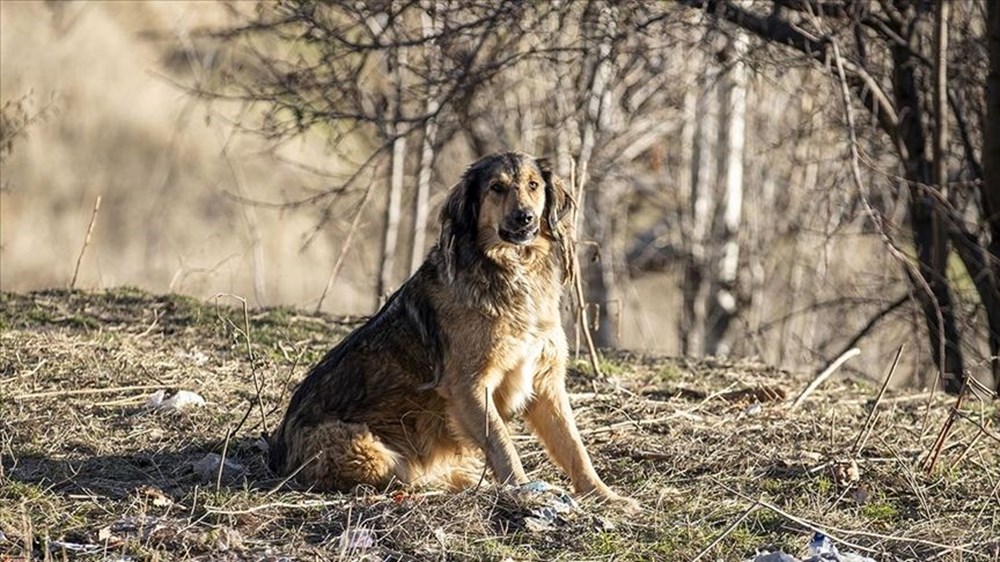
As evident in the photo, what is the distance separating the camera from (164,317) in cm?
957

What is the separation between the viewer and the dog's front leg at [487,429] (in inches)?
242

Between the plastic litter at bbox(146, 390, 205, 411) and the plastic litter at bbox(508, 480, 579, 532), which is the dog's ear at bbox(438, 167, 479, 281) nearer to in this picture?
the plastic litter at bbox(508, 480, 579, 532)

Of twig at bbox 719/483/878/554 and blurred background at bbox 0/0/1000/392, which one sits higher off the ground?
blurred background at bbox 0/0/1000/392

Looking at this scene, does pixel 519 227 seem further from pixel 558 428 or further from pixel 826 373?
pixel 826 373

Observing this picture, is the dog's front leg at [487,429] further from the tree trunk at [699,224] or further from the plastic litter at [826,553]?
the tree trunk at [699,224]

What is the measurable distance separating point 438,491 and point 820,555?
65.6 inches

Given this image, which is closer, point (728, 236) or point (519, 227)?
point (519, 227)

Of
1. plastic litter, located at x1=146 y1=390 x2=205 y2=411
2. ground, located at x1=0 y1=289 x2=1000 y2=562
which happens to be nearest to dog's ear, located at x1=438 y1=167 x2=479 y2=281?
ground, located at x1=0 y1=289 x2=1000 y2=562

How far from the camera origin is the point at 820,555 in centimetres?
546

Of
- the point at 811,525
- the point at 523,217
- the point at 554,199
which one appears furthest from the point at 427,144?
the point at 811,525

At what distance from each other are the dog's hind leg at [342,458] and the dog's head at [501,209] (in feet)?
2.91

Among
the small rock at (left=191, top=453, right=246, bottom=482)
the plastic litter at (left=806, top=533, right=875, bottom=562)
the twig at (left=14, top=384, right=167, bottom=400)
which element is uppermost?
the twig at (left=14, top=384, right=167, bottom=400)

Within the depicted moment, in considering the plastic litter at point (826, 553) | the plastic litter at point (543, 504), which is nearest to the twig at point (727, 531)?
the plastic litter at point (826, 553)

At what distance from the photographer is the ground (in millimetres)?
5453
